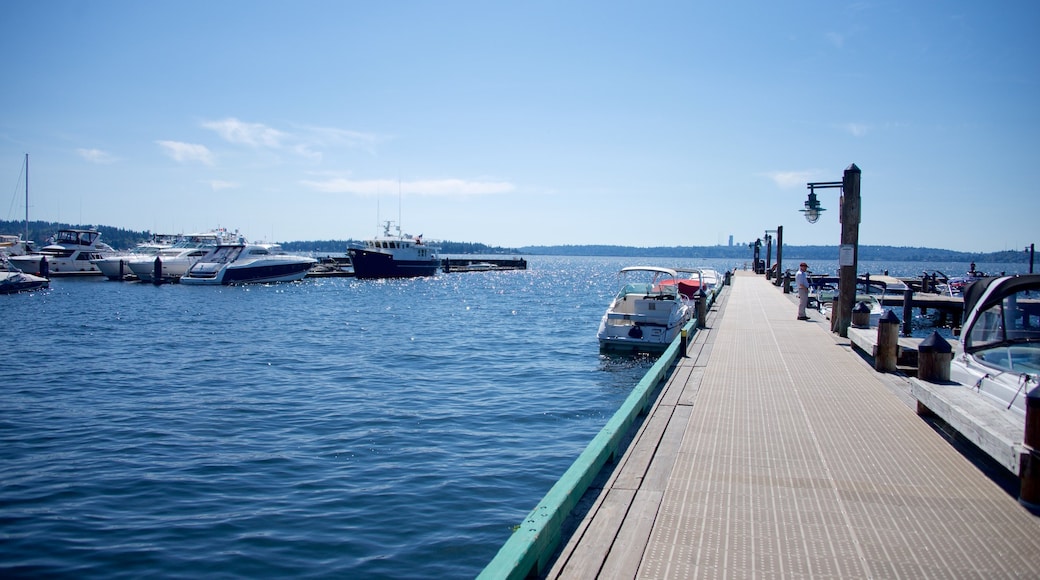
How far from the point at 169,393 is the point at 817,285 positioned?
32.8 meters

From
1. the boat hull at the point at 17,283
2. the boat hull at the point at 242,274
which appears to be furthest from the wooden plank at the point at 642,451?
the boat hull at the point at 242,274

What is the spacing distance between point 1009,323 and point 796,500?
367 centimetres

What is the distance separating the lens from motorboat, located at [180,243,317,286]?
181 ft

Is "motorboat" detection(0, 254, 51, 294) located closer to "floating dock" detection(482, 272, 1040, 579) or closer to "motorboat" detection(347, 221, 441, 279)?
"motorboat" detection(347, 221, 441, 279)

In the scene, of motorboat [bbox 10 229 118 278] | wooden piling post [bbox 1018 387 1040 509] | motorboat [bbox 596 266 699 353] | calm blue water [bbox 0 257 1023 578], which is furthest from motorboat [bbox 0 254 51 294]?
wooden piling post [bbox 1018 387 1040 509]

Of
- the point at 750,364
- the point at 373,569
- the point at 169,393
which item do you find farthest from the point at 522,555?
the point at 169,393

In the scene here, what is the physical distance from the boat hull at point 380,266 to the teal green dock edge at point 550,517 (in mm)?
63027

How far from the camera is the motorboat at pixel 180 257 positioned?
2239 inches

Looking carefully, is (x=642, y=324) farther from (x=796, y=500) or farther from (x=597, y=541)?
(x=597, y=541)

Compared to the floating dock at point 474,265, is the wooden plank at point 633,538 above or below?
below

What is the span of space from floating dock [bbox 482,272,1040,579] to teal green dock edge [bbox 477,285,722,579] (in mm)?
16

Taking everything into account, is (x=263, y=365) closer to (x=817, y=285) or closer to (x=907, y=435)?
(x=907, y=435)

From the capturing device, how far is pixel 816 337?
51.8 feet

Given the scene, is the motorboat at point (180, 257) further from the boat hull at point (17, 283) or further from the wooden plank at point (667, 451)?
the wooden plank at point (667, 451)
